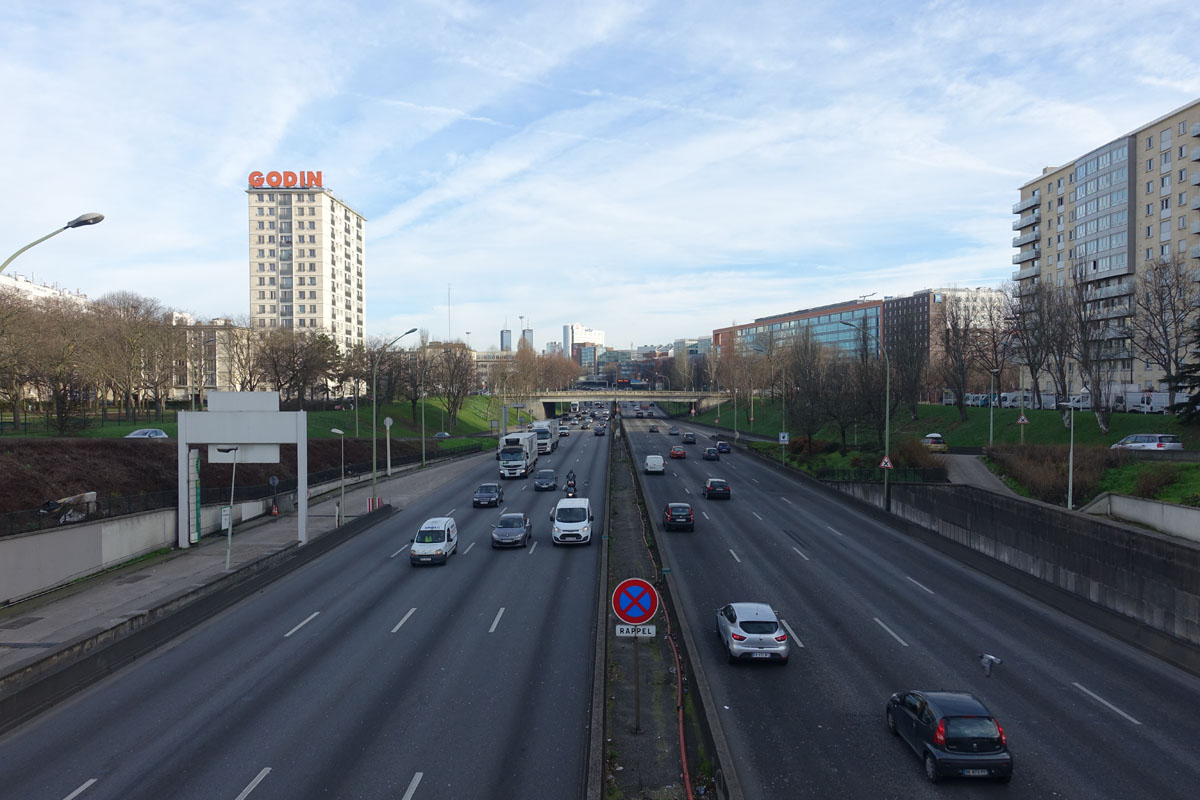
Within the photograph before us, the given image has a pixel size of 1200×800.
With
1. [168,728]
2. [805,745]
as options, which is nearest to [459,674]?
[168,728]

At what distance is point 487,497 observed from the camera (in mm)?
41156

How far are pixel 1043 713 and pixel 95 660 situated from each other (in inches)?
787

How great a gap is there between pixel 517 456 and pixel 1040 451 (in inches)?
1367

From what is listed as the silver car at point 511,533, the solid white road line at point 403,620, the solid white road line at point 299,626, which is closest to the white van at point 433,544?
the silver car at point 511,533

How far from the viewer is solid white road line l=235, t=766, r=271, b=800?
1086 centimetres

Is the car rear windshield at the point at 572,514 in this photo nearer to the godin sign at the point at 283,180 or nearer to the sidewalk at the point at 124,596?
the sidewalk at the point at 124,596

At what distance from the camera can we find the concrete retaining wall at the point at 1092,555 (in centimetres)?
1848

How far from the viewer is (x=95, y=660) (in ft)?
52.0

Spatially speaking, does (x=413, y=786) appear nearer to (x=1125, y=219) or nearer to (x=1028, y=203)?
(x=1125, y=219)

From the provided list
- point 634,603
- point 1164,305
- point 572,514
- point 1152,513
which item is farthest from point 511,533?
point 1164,305

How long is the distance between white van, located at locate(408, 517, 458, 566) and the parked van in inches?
172

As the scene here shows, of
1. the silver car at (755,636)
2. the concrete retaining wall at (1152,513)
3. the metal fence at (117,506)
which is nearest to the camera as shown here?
the silver car at (755,636)

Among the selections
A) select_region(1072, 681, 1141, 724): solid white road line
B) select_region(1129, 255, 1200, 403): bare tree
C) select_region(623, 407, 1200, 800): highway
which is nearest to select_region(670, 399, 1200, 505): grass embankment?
select_region(1129, 255, 1200, 403): bare tree

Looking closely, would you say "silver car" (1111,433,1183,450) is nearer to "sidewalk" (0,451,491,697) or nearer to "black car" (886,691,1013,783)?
"black car" (886,691,1013,783)
